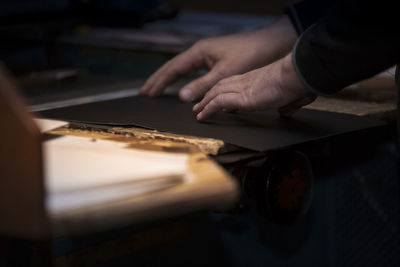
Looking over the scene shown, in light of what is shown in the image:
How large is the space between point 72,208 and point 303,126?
0.47 m

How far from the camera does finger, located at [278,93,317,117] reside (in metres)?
0.92

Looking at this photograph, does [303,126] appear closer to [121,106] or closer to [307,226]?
[121,106]

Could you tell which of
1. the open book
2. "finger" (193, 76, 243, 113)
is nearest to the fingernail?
"finger" (193, 76, 243, 113)

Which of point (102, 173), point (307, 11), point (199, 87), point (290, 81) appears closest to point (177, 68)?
point (199, 87)

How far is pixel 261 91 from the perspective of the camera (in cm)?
83

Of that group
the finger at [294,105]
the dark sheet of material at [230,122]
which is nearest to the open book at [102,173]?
the dark sheet of material at [230,122]

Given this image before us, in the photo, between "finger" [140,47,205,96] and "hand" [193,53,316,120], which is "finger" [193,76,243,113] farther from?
"finger" [140,47,205,96]

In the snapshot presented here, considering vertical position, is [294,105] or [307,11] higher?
[307,11]

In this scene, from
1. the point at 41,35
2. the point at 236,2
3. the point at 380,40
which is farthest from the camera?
the point at 236,2

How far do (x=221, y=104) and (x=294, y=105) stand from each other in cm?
14

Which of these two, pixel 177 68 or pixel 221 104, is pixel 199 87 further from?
pixel 221 104

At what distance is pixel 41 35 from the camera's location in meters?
1.82

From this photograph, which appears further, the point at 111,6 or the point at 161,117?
the point at 111,6

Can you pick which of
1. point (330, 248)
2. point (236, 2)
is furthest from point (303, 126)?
point (236, 2)
